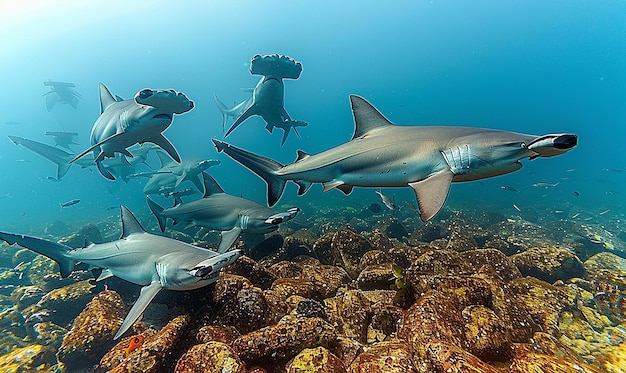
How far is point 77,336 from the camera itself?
13.9 ft

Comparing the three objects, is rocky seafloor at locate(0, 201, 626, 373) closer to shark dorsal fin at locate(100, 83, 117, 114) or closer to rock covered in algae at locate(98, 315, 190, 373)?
rock covered in algae at locate(98, 315, 190, 373)

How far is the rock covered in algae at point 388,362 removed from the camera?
7.90ft

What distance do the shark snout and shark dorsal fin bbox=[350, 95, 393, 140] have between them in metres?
2.14

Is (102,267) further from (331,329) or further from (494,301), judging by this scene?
(494,301)

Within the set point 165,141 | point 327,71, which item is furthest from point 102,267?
point 327,71

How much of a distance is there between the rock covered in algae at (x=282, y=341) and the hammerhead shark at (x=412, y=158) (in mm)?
1645

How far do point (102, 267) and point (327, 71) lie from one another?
176 meters

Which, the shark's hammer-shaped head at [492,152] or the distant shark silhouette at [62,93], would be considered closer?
the shark's hammer-shaped head at [492,152]

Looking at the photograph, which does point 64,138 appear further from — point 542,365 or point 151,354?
point 542,365

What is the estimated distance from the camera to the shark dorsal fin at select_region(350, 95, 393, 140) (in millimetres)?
4664

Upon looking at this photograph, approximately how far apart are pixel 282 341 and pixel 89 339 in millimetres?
3121

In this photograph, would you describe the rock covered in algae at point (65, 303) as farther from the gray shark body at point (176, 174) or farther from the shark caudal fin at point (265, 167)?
the gray shark body at point (176, 174)

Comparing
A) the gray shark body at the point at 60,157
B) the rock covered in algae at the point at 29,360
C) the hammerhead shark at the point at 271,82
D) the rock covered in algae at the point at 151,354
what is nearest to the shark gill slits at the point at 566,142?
the rock covered in algae at the point at 151,354

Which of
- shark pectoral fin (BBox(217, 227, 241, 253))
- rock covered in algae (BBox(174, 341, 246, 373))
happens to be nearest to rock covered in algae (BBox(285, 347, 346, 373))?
rock covered in algae (BBox(174, 341, 246, 373))
